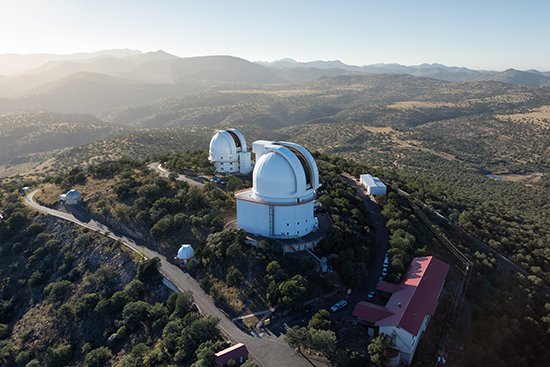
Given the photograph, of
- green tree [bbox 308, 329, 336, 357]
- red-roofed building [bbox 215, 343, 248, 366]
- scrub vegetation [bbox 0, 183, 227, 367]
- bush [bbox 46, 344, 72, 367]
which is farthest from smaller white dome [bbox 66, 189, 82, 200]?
green tree [bbox 308, 329, 336, 357]

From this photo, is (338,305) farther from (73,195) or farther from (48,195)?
(48,195)

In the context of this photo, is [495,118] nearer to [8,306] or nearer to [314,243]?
[314,243]

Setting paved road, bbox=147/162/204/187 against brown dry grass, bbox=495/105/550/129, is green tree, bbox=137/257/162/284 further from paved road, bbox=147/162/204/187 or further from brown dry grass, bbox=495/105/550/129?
brown dry grass, bbox=495/105/550/129

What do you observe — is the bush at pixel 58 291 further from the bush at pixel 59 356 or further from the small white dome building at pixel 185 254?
the small white dome building at pixel 185 254

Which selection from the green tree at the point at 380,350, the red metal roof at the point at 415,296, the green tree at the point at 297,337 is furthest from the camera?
the red metal roof at the point at 415,296

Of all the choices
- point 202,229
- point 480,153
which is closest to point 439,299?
point 202,229

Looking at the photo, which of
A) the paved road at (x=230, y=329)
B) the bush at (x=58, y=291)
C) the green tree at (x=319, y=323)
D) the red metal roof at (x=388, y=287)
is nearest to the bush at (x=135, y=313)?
the paved road at (x=230, y=329)
